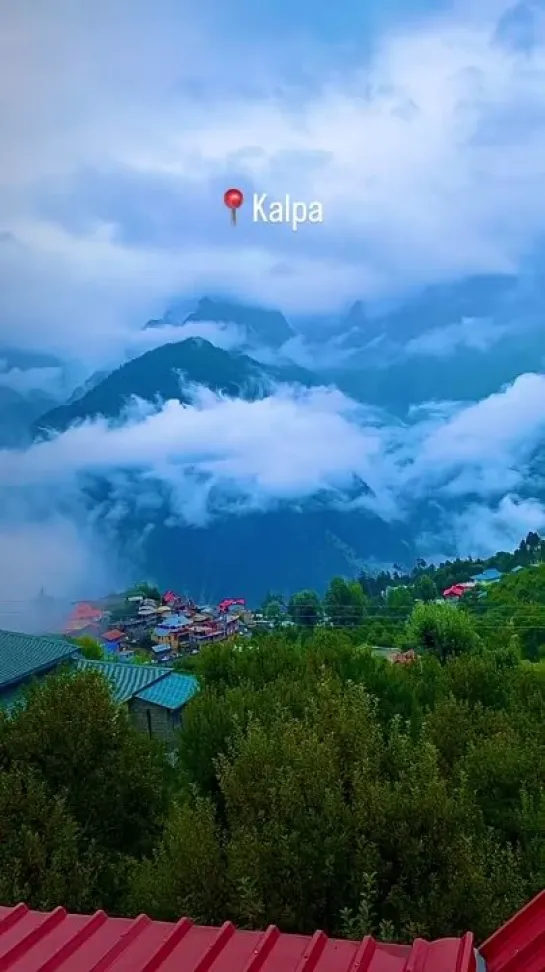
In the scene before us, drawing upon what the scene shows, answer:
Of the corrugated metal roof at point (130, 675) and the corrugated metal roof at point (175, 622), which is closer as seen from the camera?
the corrugated metal roof at point (130, 675)

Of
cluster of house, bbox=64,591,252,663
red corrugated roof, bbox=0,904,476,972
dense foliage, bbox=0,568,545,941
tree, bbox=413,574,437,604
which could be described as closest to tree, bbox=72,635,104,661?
cluster of house, bbox=64,591,252,663

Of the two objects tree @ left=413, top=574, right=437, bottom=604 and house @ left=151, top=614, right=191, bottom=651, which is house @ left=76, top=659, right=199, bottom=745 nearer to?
house @ left=151, top=614, right=191, bottom=651

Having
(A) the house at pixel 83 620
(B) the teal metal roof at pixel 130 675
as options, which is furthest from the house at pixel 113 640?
(B) the teal metal roof at pixel 130 675

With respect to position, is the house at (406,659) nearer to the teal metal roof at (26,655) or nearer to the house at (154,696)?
the house at (154,696)

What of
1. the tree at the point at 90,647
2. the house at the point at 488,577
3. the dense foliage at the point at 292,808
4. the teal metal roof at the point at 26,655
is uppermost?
the house at the point at 488,577

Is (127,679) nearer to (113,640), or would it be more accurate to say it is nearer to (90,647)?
(90,647)

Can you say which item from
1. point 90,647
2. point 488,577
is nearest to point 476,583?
point 488,577

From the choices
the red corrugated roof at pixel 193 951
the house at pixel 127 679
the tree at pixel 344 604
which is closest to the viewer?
the red corrugated roof at pixel 193 951
